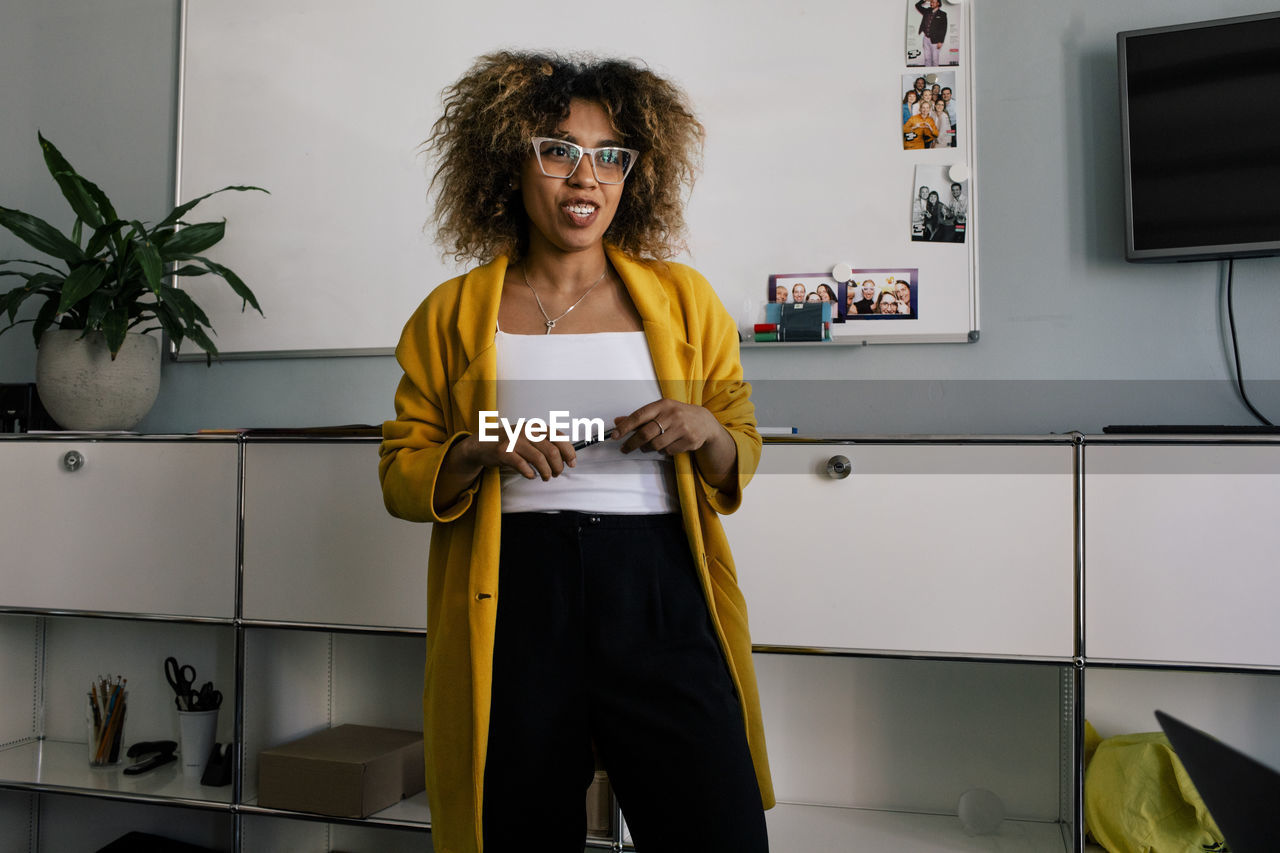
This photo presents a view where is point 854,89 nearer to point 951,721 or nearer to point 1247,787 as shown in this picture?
point 951,721

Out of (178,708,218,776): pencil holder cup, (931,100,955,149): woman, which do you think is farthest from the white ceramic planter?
(931,100,955,149): woman

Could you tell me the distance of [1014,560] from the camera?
62.7 inches

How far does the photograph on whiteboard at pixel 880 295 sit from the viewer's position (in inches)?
77.4

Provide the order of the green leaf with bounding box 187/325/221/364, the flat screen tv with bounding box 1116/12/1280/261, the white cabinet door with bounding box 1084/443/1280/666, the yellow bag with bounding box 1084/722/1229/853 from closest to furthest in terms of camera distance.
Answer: the white cabinet door with bounding box 1084/443/1280/666 → the yellow bag with bounding box 1084/722/1229/853 → the flat screen tv with bounding box 1116/12/1280/261 → the green leaf with bounding box 187/325/221/364

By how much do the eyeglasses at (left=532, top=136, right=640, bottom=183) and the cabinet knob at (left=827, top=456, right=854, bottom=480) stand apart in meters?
0.72

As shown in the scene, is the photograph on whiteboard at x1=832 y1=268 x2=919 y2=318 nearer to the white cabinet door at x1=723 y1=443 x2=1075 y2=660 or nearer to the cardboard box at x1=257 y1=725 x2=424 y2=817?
the white cabinet door at x1=723 y1=443 x2=1075 y2=660

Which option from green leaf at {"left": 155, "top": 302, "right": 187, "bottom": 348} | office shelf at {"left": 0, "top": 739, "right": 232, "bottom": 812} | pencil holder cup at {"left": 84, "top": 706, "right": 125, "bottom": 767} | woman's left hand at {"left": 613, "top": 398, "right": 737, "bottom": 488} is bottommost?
office shelf at {"left": 0, "top": 739, "right": 232, "bottom": 812}

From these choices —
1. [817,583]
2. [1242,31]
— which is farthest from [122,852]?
[1242,31]

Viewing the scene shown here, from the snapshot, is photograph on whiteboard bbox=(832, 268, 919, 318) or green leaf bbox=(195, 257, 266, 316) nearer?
photograph on whiteboard bbox=(832, 268, 919, 318)

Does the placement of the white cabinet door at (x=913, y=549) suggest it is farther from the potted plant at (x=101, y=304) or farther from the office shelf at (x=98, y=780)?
the potted plant at (x=101, y=304)

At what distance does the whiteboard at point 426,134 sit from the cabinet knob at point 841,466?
43 cm

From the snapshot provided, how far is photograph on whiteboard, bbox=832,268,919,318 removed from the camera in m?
1.97

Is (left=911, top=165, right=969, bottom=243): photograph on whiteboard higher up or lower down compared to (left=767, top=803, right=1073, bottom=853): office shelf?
higher up

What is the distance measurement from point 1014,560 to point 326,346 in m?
1.63
